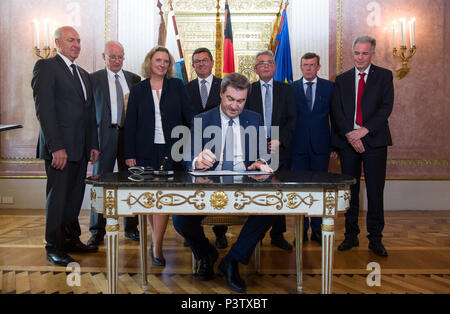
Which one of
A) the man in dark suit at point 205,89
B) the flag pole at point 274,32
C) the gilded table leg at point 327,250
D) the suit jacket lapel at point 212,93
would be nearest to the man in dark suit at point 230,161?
the gilded table leg at point 327,250

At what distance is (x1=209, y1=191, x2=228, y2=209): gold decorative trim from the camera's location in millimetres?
1844

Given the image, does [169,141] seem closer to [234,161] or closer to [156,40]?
[234,161]

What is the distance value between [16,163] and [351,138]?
4.50 m

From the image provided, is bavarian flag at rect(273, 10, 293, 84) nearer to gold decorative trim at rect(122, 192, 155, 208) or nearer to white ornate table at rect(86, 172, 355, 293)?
white ornate table at rect(86, 172, 355, 293)

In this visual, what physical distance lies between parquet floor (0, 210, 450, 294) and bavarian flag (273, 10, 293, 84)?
1.91 metres

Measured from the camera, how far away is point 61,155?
2863mm

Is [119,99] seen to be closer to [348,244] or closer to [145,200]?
[145,200]

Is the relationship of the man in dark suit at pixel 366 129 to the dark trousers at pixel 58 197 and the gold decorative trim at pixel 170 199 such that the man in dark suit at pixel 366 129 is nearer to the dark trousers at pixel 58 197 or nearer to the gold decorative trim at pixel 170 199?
the gold decorative trim at pixel 170 199

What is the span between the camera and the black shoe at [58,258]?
9.21 ft

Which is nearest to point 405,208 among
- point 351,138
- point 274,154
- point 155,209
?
point 351,138

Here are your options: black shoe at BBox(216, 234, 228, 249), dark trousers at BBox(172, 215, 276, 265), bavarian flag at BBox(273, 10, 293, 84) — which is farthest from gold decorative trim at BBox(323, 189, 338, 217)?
bavarian flag at BBox(273, 10, 293, 84)

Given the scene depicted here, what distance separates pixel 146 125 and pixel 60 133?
2.09 ft

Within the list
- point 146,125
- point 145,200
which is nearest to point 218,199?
point 145,200

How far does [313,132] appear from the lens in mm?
3445
